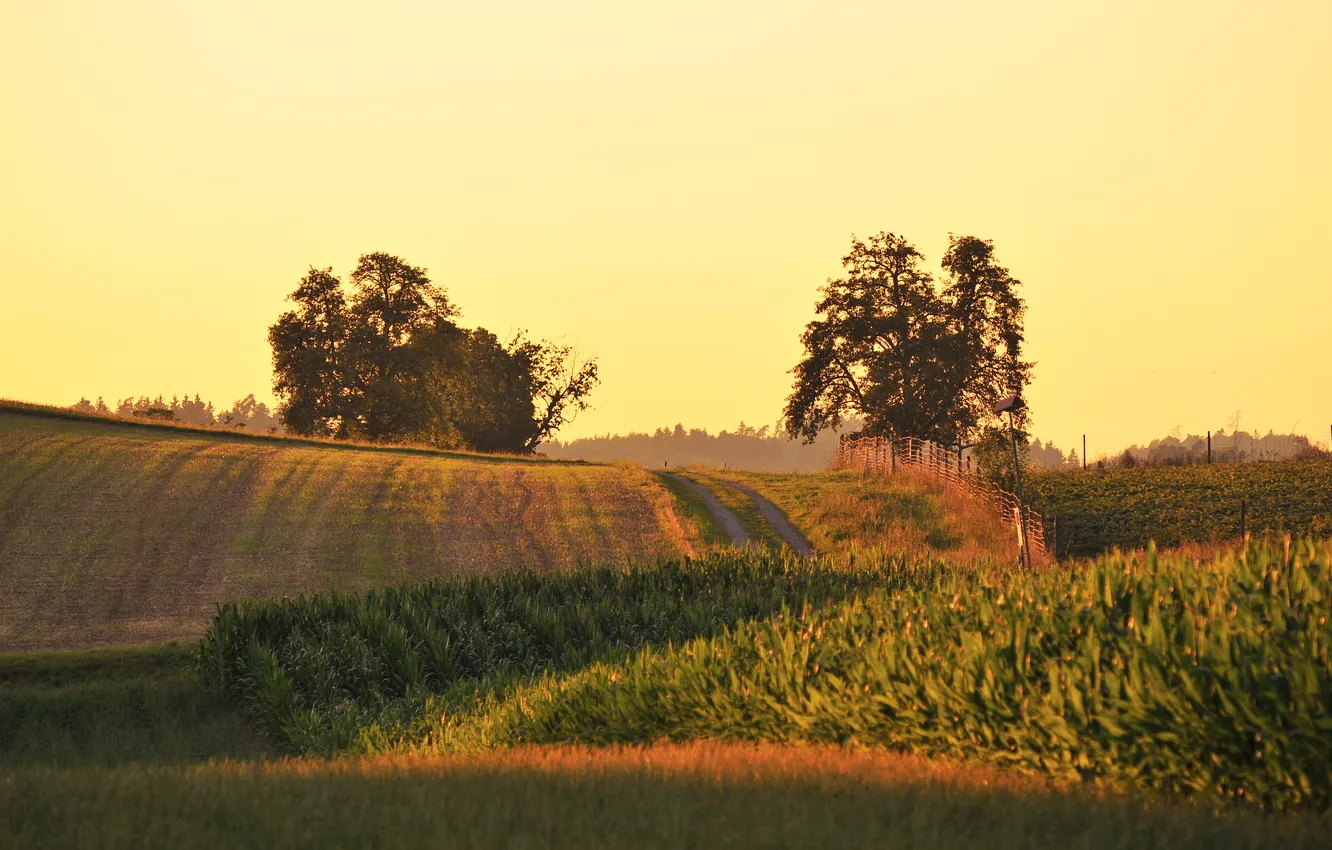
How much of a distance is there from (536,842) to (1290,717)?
518cm

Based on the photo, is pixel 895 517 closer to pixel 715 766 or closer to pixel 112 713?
Result: pixel 112 713

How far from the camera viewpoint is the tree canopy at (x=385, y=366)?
8050 cm

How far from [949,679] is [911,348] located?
181 feet

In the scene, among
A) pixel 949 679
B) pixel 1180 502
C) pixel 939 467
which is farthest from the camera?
pixel 939 467

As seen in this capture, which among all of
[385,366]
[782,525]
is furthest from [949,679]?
[385,366]

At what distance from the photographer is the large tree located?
62.7m

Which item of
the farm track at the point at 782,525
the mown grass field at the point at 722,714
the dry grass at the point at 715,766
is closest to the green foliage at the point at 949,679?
the mown grass field at the point at 722,714

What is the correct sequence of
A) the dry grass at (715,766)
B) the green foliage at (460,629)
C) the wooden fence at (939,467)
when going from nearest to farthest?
the dry grass at (715,766) < the green foliage at (460,629) < the wooden fence at (939,467)

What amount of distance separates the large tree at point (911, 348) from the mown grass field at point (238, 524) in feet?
53.3

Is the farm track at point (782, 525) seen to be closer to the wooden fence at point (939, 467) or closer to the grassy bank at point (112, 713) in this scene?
the wooden fence at point (939, 467)

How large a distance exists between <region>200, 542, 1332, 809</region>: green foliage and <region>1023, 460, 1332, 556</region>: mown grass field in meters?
22.5

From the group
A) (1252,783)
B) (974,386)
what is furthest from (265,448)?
(1252,783)

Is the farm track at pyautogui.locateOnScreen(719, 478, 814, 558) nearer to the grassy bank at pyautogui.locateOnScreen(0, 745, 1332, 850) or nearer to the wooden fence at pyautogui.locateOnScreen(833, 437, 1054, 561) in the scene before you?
the wooden fence at pyautogui.locateOnScreen(833, 437, 1054, 561)

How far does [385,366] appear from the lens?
81.8 m
